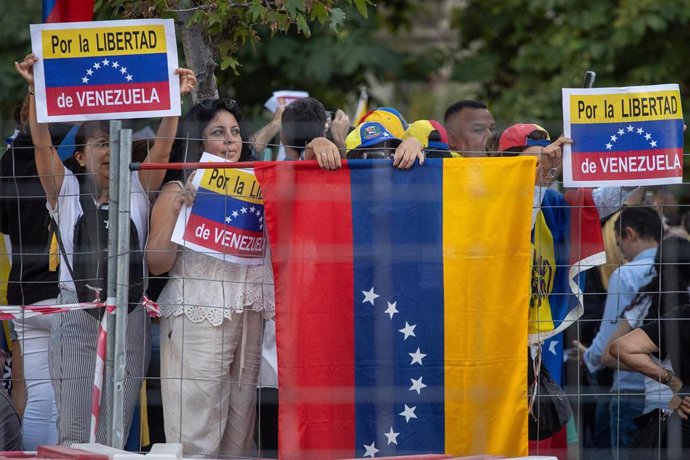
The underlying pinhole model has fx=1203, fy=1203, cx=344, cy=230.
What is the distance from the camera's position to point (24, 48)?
11.1m

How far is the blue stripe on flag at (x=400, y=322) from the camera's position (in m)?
5.44

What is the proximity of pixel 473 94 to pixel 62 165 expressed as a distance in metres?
7.57

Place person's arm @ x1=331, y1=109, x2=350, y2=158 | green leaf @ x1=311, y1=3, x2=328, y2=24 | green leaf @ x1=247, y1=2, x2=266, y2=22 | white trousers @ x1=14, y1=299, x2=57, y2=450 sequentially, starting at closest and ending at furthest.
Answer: white trousers @ x1=14, y1=299, x2=57, y2=450 → green leaf @ x1=247, y1=2, x2=266, y2=22 → green leaf @ x1=311, y1=3, x2=328, y2=24 → person's arm @ x1=331, y1=109, x2=350, y2=158

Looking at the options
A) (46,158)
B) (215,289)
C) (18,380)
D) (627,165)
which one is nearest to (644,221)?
(627,165)

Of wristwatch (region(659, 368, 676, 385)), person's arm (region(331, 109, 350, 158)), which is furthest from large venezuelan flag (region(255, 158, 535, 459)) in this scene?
person's arm (region(331, 109, 350, 158))

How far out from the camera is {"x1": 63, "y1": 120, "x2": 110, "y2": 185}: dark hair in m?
6.06

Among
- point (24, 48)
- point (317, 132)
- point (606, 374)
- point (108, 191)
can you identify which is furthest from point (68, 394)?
point (24, 48)

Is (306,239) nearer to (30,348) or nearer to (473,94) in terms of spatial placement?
(30,348)

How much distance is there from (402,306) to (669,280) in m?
1.85

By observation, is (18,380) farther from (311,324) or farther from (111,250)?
(311,324)

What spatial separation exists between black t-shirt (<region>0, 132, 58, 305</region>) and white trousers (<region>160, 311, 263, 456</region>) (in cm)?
78

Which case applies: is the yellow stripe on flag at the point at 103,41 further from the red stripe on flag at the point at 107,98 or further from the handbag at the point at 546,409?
the handbag at the point at 546,409

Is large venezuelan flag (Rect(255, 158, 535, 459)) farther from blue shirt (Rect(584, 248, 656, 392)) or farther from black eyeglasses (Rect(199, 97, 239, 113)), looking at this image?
blue shirt (Rect(584, 248, 656, 392))

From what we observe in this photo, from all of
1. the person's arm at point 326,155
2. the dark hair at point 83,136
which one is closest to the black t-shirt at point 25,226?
the dark hair at point 83,136
